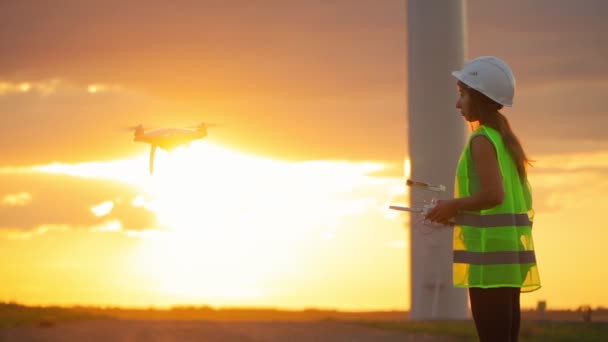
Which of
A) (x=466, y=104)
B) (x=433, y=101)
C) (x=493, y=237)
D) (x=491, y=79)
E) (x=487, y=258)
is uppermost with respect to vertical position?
(x=433, y=101)

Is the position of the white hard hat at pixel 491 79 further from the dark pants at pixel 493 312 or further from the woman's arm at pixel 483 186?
the dark pants at pixel 493 312

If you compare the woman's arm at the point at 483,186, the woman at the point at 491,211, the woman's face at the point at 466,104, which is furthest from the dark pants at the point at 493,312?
the woman's face at the point at 466,104

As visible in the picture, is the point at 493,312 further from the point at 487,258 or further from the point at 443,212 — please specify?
the point at 443,212

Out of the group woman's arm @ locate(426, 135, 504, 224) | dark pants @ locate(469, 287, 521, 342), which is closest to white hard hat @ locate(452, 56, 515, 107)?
woman's arm @ locate(426, 135, 504, 224)

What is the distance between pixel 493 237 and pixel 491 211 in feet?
0.59

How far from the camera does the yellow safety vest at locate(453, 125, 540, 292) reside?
7.17 metres

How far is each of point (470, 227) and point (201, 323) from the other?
38.7 feet

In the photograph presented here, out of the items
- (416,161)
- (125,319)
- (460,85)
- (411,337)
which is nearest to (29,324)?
(125,319)

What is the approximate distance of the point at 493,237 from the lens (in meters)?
7.25

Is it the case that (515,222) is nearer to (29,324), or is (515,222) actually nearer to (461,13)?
(29,324)

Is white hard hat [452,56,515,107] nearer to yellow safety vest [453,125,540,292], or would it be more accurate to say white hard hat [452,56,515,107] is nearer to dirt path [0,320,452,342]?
yellow safety vest [453,125,540,292]

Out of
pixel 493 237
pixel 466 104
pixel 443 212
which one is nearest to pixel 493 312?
pixel 493 237

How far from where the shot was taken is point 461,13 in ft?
104

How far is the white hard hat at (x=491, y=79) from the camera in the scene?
24.6ft
